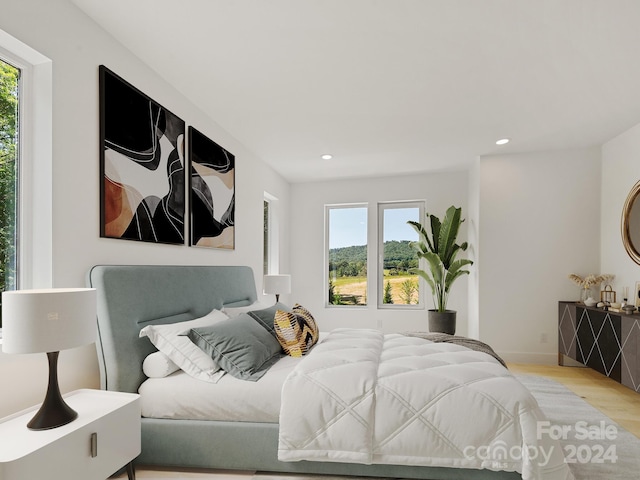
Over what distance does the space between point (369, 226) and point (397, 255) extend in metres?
0.61

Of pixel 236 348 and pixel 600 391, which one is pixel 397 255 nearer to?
pixel 600 391

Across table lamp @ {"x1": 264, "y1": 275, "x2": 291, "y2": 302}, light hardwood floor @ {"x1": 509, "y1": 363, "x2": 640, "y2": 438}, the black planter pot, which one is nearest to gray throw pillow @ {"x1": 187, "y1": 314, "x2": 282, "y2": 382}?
table lamp @ {"x1": 264, "y1": 275, "x2": 291, "y2": 302}

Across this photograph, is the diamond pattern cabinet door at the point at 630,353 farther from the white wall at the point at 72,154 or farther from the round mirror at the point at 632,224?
the white wall at the point at 72,154

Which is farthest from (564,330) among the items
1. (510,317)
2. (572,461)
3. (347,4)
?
(347,4)

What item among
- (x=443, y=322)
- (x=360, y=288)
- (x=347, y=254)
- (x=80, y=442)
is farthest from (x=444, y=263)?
(x=80, y=442)

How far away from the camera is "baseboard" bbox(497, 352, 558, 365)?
14.7 ft

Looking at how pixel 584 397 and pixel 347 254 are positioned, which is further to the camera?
pixel 347 254

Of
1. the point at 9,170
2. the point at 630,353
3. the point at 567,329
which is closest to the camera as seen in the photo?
the point at 9,170

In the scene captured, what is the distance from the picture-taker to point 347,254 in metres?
6.02

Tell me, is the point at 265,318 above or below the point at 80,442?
above

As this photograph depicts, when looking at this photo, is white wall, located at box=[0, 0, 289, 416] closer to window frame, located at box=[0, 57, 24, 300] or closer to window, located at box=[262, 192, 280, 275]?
window frame, located at box=[0, 57, 24, 300]

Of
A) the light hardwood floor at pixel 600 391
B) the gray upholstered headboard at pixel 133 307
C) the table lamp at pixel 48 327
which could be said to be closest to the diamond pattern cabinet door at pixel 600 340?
the light hardwood floor at pixel 600 391

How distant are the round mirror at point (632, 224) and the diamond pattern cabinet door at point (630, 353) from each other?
0.71 metres

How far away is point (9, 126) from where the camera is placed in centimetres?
187
